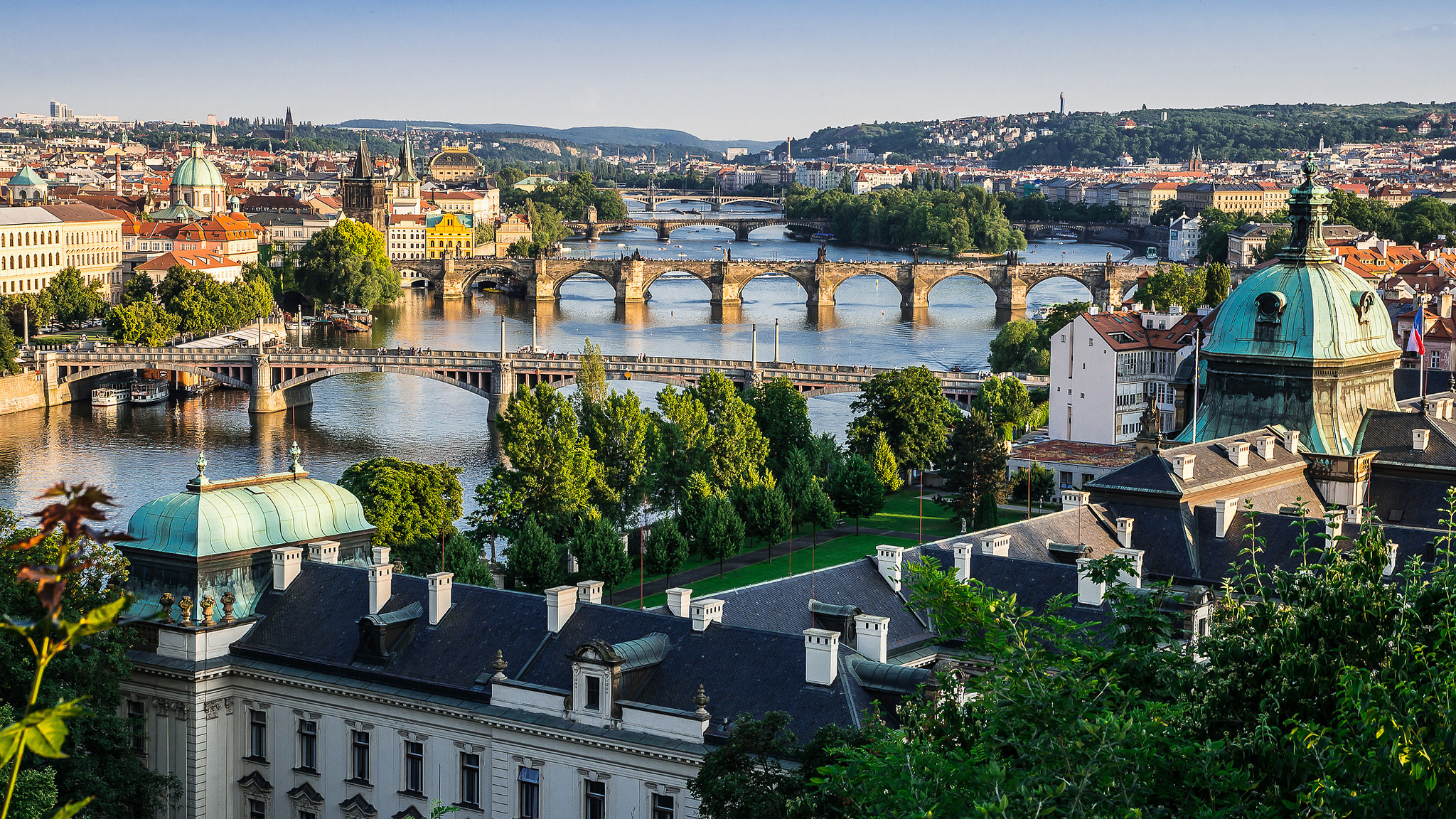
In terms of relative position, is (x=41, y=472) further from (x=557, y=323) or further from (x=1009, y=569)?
(x=557, y=323)

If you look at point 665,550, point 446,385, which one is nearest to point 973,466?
point 665,550

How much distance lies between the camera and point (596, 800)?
23906mm

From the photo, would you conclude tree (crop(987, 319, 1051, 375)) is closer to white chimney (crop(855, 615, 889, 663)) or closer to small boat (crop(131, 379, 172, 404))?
small boat (crop(131, 379, 172, 404))

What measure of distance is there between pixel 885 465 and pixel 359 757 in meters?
31.2

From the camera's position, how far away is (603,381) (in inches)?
2386

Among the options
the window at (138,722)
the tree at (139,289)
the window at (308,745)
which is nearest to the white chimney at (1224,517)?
the window at (308,745)

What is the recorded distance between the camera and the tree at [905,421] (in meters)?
59.4

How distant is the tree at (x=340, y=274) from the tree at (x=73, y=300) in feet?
43.0

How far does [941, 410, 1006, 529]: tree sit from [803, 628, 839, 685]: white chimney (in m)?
26.8

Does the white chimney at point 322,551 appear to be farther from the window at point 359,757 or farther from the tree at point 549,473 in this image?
the tree at point 549,473

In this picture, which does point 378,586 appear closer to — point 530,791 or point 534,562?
point 530,791

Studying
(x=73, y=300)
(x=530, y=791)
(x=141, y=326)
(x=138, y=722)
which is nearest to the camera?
(x=530, y=791)

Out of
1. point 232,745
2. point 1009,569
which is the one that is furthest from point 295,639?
point 1009,569

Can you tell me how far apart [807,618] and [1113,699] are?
1283 cm
